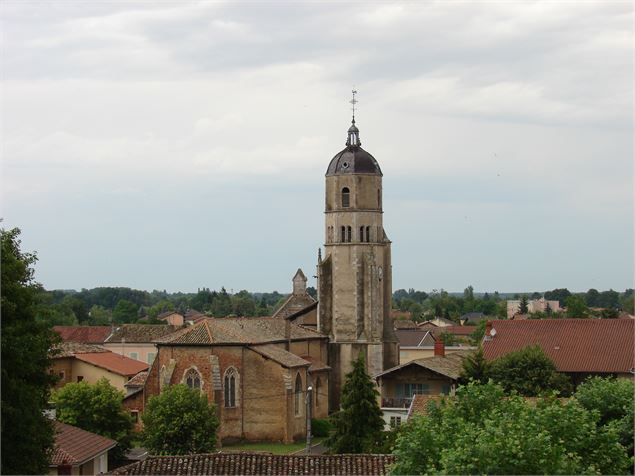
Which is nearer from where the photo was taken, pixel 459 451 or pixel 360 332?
pixel 459 451

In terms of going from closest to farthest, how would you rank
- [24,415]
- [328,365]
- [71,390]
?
[24,415] → [71,390] → [328,365]

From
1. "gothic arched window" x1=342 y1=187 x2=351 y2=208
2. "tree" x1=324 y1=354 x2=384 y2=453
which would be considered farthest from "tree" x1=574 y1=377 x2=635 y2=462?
"gothic arched window" x1=342 y1=187 x2=351 y2=208

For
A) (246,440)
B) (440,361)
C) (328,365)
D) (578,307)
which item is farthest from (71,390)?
(578,307)

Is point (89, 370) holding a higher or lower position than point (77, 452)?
higher

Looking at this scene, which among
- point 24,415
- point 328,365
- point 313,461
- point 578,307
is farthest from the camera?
point 578,307

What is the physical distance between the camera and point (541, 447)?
25.0 meters

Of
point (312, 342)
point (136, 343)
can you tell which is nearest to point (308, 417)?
point (312, 342)

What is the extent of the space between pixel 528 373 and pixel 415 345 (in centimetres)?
4561

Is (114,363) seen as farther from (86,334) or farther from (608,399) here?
(608,399)

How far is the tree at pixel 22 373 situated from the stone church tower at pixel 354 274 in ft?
146

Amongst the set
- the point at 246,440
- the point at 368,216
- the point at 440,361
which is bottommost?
the point at 246,440

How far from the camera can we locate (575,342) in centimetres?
6569

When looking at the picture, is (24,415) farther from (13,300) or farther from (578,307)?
(578,307)

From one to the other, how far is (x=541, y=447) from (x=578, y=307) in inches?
4809
